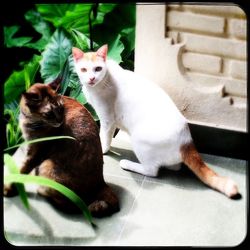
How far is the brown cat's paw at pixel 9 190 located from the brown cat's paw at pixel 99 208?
0.23 m

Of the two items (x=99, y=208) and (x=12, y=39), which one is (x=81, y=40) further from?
(x=99, y=208)

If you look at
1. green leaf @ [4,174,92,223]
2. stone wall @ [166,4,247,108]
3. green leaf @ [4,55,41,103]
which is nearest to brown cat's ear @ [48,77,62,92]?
green leaf @ [4,55,41,103]

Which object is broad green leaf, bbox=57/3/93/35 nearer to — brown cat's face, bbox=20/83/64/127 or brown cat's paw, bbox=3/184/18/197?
brown cat's face, bbox=20/83/64/127

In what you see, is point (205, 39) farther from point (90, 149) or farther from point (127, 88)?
point (90, 149)

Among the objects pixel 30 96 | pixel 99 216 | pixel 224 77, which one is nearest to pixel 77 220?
pixel 99 216

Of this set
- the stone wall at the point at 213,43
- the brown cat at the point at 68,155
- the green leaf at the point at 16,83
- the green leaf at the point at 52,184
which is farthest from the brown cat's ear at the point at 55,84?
the stone wall at the point at 213,43

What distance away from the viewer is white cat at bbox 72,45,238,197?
56.4 inches

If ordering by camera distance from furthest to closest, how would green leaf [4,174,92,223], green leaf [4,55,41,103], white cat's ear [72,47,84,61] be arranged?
green leaf [4,55,41,103] < white cat's ear [72,47,84,61] < green leaf [4,174,92,223]

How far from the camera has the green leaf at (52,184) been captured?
1.25 metres

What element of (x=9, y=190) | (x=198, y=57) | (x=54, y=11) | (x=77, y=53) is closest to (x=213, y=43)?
(x=198, y=57)

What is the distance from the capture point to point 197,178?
4.92ft

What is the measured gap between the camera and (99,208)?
4.51 feet

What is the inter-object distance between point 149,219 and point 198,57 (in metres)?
0.53

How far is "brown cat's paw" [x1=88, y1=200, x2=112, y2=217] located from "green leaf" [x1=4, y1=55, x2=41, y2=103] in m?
0.42
